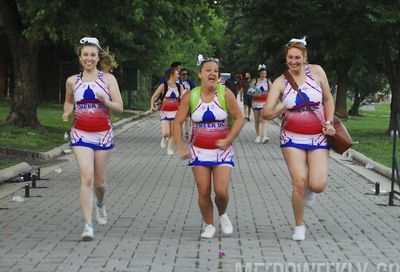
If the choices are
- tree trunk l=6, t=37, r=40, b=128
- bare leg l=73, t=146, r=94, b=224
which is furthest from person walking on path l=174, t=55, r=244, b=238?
tree trunk l=6, t=37, r=40, b=128

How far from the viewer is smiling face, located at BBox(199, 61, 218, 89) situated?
817 centimetres

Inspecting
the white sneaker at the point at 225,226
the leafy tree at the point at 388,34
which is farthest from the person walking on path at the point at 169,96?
the white sneaker at the point at 225,226

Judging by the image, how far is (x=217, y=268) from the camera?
6859 mm

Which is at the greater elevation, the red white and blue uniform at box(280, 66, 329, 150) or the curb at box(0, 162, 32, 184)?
the red white and blue uniform at box(280, 66, 329, 150)

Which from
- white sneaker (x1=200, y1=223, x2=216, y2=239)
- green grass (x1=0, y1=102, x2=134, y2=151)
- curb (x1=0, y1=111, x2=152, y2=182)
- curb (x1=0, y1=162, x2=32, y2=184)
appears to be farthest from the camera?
green grass (x1=0, y1=102, x2=134, y2=151)

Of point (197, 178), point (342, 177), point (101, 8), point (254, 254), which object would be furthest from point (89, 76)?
point (101, 8)

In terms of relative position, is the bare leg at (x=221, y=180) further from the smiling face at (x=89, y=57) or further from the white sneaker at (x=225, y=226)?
the smiling face at (x=89, y=57)

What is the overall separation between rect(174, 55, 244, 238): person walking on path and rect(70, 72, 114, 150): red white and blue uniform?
773 mm

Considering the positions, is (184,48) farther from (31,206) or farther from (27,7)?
(31,206)

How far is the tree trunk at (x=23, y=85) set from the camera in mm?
22250

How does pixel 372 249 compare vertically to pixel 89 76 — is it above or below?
below

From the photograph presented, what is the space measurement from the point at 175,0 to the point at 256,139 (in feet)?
15.7

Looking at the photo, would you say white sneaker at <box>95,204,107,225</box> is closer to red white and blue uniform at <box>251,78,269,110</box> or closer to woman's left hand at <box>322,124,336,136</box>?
woman's left hand at <box>322,124,336,136</box>

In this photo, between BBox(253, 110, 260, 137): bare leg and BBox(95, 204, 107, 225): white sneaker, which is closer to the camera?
BBox(95, 204, 107, 225): white sneaker
